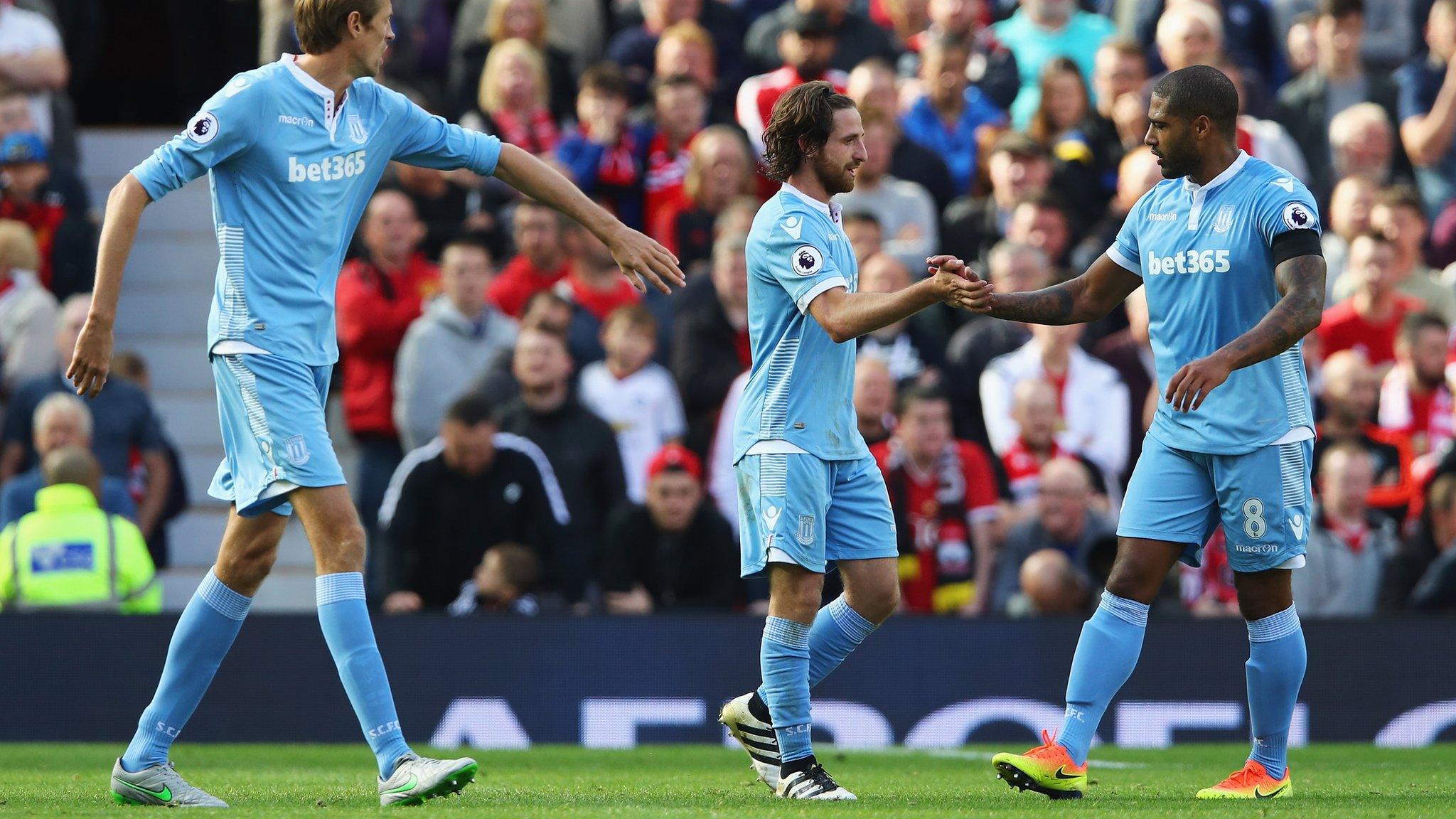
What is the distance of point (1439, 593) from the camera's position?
10.2 meters

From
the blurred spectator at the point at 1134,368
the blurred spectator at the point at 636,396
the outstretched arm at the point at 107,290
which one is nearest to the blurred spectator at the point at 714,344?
the blurred spectator at the point at 636,396

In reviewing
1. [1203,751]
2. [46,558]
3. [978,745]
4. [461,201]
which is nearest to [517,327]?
[461,201]

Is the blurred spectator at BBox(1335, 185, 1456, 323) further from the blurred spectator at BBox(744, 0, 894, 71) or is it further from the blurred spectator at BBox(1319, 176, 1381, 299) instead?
the blurred spectator at BBox(744, 0, 894, 71)

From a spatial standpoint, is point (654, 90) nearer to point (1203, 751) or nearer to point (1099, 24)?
point (1099, 24)

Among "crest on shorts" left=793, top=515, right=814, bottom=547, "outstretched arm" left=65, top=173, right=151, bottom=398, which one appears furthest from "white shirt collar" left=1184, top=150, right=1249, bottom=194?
"outstretched arm" left=65, top=173, right=151, bottom=398

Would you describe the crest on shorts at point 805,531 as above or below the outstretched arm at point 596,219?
below

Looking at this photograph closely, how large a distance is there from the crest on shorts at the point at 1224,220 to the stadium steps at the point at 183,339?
6.95 meters

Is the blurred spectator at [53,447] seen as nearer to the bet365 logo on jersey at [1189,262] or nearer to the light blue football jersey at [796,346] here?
the light blue football jersey at [796,346]

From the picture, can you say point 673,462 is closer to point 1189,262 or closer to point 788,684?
point 788,684

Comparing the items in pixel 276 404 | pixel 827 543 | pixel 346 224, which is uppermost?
pixel 346 224

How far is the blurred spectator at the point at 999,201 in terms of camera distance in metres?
12.5

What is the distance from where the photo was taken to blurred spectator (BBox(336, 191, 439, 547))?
11.7m

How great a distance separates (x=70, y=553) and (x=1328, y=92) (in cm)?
867

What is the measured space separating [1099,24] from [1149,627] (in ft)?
19.2
